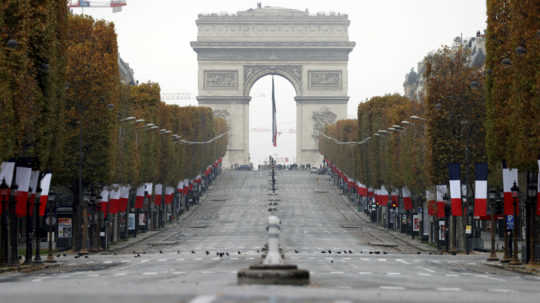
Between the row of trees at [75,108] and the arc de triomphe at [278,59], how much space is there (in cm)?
8451

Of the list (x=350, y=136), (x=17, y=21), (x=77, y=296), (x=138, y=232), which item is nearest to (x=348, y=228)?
(x=138, y=232)

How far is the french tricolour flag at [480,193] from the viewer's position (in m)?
53.7

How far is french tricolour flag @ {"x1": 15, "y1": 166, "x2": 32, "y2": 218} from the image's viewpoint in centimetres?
4534

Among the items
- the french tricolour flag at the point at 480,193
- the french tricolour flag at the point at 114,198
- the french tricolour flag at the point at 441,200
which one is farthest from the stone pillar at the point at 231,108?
the french tricolour flag at the point at 480,193

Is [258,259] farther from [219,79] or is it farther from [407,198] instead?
[219,79]

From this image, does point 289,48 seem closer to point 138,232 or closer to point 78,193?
point 138,232

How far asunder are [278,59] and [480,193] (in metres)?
146

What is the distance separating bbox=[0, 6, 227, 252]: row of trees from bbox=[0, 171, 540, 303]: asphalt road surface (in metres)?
5.32

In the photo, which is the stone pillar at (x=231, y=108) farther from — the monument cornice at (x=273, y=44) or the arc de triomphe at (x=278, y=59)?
the monument cornice at (x=273, y=44)

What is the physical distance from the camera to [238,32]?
199 meters

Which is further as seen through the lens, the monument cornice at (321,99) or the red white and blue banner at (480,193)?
the monument cornice at (321,99)

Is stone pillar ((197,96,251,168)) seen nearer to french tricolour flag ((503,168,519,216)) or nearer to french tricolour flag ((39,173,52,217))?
french tricolour flag ((39,173,52,217))

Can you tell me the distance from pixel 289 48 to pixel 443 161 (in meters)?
131

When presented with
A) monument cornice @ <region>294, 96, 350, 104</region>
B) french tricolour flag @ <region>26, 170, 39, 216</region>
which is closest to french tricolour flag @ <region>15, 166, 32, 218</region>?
french tricolour flag @ <region>26, 170, 39, 216</region>
